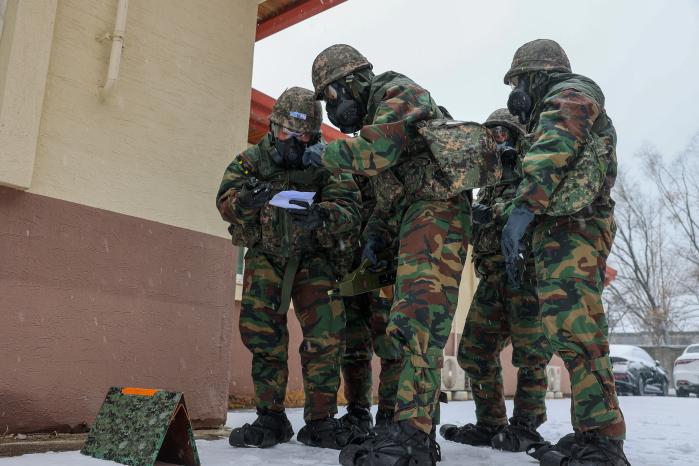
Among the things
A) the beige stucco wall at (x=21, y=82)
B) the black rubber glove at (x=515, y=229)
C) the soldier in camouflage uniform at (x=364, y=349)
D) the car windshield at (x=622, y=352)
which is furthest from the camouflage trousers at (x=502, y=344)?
the car windshield at (x=622, y=352)

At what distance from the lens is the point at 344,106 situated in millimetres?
2928

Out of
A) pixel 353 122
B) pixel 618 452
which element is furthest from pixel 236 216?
pixel 618 452

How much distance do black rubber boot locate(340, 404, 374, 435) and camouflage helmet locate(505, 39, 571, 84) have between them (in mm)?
2142

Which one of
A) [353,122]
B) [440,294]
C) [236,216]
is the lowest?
[440,294]

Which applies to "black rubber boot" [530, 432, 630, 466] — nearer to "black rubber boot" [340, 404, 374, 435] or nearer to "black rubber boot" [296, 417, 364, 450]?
"black rubber boot" [296, 417, 364, 450]

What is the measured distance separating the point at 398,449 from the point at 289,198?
1333mm

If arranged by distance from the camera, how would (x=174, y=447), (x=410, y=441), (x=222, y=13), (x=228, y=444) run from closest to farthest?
1. (x=410, y=441)
2. (x=174, y=447)
3. (x=228, y=444)
4. (x=222, y=13)

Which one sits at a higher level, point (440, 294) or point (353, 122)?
point (353, 122)

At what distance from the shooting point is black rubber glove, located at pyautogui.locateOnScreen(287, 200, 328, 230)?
9.69 ft

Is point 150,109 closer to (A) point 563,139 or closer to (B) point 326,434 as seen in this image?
(B) point 326,434

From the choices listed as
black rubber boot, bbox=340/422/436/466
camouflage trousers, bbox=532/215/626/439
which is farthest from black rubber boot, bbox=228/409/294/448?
camouflage trousers, bbox=532/215/626/439

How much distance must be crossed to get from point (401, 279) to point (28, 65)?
2.23 metres

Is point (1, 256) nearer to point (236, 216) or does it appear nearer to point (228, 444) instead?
point (236, 216)

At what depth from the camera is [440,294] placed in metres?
2.50
